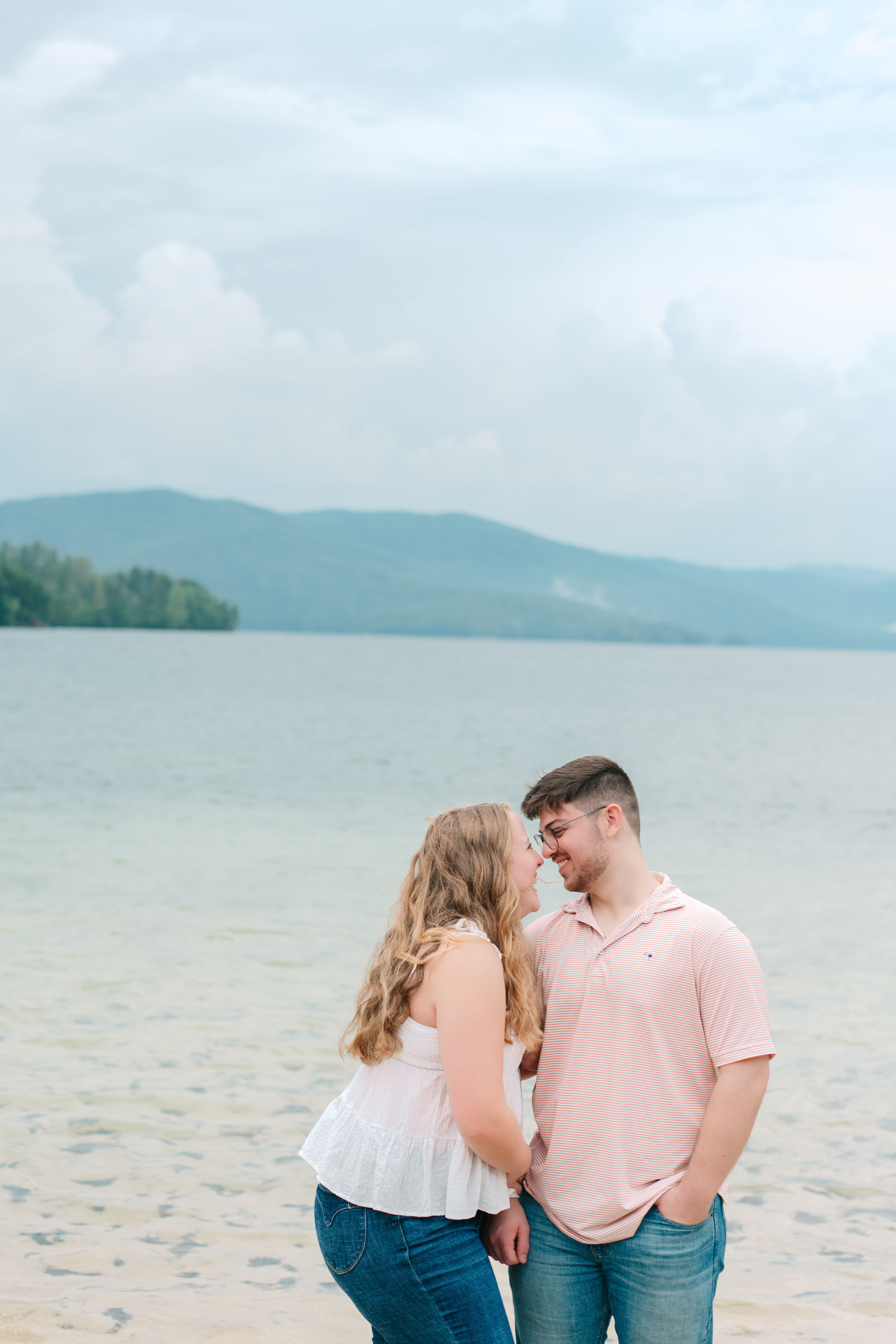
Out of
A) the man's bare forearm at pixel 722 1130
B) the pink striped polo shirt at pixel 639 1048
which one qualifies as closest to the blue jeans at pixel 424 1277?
the pink striped polo shirt at pixel 639 1048

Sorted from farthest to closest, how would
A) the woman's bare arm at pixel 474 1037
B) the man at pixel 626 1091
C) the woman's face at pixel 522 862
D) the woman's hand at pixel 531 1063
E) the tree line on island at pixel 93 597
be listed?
the tree line on island at pixel 93 597, the woman's hand at pixel 531 1063, the woman's face at pixel 522 862, the man at pixel 626 1091, the woman's bare arm at pixel 474 1037

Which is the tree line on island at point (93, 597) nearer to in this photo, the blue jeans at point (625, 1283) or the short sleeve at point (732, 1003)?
the blue jeans at point (625, 1283)

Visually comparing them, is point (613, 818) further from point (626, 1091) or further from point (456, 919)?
point (626, 1091)

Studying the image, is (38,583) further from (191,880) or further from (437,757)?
(191,880)

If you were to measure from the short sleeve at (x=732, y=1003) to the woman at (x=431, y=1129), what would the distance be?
1.33ft

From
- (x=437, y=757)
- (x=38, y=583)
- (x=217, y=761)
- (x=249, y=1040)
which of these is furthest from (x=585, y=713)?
(x=38, y=583)

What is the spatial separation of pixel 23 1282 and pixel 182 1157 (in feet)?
5.65

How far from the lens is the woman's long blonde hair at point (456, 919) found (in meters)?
2.78

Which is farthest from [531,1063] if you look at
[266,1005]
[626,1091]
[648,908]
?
[266,1005]

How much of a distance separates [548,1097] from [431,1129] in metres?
0.34

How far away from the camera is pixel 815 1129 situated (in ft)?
25.3

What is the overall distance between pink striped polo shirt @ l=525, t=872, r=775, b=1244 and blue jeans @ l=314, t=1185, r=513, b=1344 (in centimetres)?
25

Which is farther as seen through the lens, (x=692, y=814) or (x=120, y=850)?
(x=692, y=814)

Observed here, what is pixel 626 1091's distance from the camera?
9.39ft
